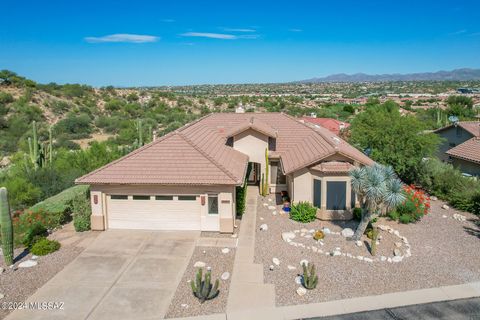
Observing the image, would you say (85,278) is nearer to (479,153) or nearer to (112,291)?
(112,291)

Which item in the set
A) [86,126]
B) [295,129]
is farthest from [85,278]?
[86,126]

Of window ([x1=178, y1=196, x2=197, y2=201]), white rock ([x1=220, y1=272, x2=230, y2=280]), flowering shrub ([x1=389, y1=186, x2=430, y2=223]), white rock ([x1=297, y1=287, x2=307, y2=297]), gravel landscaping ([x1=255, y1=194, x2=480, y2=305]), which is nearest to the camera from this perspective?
white rock ([x1=297, y1=287, x2=307, y2=297])

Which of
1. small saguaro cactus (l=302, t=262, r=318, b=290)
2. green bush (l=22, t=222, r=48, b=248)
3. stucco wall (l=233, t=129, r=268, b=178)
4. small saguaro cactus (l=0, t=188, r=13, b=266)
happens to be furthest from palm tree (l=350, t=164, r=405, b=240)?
green bush (l=22, t=222, r=48, b=248)

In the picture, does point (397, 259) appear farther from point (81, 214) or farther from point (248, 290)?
point (81, 214)

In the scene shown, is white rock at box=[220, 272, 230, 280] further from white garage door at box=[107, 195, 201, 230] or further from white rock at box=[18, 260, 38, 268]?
white rock at box=[18, 260, 38, 268]

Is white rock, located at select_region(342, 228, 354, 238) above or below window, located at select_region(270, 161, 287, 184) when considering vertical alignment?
below

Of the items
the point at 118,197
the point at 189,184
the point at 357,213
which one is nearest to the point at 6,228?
the point at 118,197
